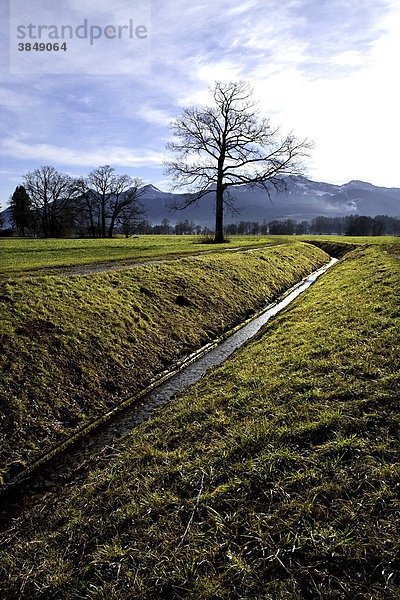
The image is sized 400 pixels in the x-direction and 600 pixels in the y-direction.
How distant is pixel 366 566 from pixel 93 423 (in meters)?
6.16

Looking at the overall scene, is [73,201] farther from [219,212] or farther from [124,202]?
[219,212]

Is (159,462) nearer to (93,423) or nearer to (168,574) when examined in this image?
(168,574)

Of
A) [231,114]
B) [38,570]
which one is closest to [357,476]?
[38,570]

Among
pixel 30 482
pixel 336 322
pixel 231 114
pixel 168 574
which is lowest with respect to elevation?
pixel 30 482

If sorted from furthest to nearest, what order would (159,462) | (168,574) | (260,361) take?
(260,361) < (159,462) < (168,574)

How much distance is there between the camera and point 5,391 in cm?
711

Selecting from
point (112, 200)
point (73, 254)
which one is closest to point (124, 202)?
point (112, 200)

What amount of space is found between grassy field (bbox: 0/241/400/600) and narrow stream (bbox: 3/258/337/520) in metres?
0.57

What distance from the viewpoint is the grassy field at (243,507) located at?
3123 millimetres

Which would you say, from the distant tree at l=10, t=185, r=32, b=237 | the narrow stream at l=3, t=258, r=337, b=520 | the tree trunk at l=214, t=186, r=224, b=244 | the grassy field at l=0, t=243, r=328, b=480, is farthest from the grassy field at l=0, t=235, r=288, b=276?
the distant tree at l=10, t=185, r=32, b=237

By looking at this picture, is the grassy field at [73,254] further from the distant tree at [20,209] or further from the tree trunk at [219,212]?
the distant tree at [20,209]

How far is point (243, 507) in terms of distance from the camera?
12.9ft

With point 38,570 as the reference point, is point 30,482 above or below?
below

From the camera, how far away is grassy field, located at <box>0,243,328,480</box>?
7.10m
